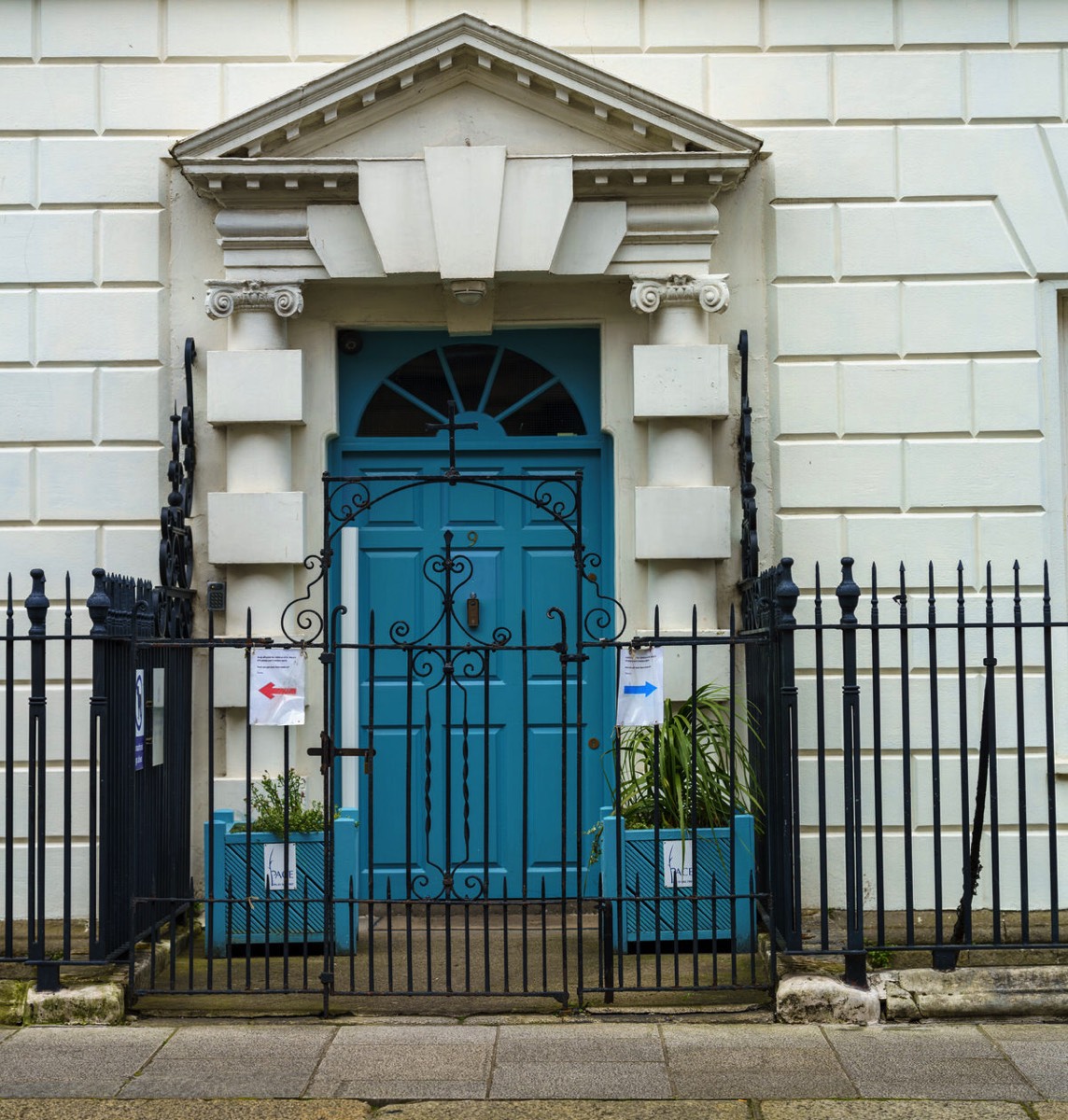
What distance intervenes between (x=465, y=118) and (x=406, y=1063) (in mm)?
5146

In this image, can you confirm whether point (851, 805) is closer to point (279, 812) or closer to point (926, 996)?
point (926, 996)

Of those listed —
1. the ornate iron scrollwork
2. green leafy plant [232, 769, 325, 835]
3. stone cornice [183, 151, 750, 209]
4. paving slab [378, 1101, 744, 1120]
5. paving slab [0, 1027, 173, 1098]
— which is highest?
stone cornice [183, 151, 750, 209]

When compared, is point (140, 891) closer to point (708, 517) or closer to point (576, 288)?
point (708, 517)

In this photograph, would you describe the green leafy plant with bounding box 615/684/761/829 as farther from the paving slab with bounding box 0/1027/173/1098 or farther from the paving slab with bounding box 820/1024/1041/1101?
the paving slab with bounding box 0/1027/173/1098

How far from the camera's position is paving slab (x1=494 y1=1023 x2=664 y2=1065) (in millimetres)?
5898

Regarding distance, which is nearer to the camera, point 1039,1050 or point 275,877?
point 1039,1050

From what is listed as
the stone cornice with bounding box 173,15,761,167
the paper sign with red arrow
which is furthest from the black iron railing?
the paper sign with red arrow

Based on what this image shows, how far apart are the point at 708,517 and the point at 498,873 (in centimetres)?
238

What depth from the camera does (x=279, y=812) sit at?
7.38 meters

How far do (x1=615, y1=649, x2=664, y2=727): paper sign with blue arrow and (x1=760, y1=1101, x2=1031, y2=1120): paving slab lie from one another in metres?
1.85

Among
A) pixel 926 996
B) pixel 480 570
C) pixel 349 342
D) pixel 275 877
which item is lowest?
pixel 926 996

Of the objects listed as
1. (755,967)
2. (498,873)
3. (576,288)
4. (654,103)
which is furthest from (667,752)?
(654,103)

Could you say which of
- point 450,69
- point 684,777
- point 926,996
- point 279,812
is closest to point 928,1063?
point 926,996

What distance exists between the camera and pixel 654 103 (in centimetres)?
784
